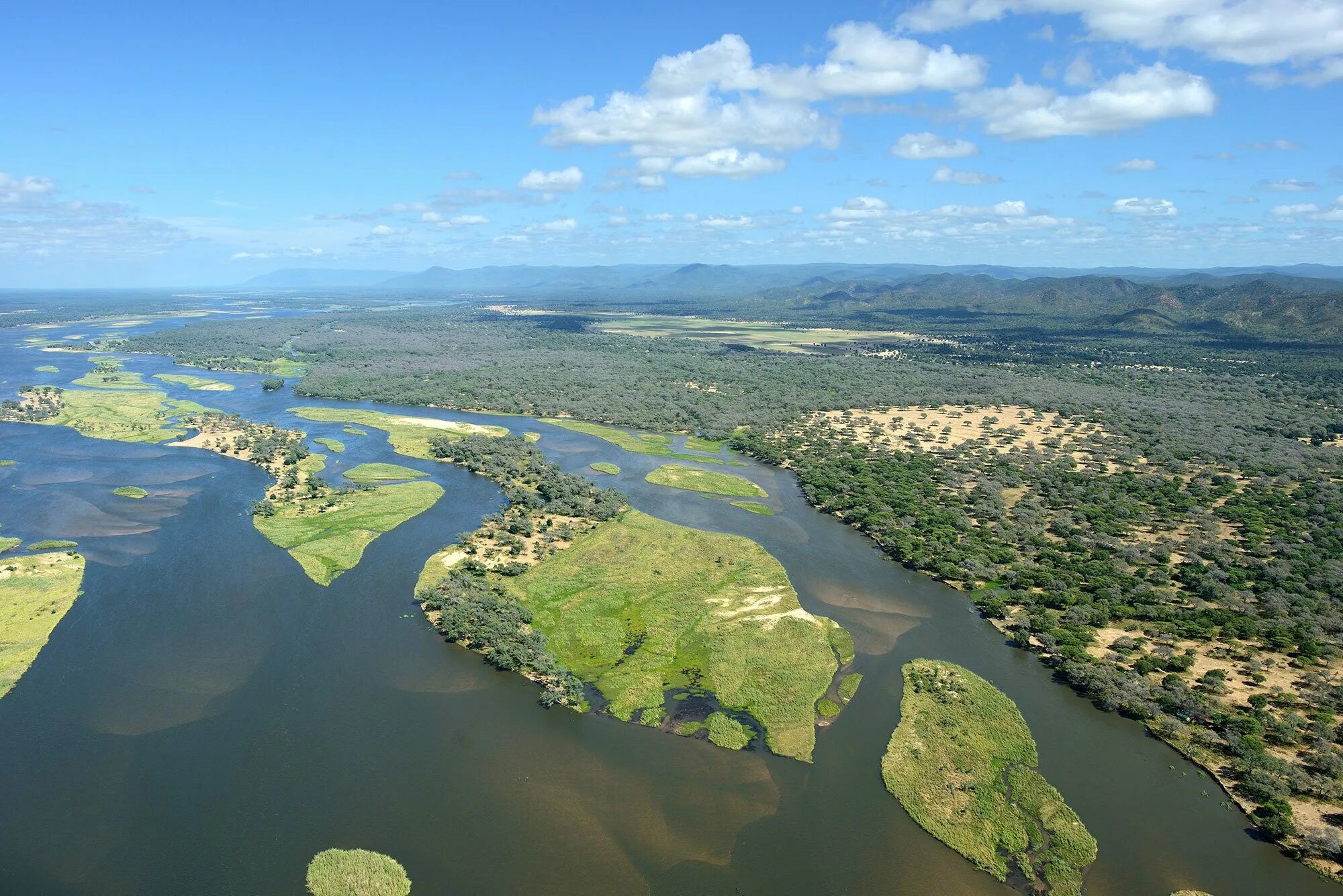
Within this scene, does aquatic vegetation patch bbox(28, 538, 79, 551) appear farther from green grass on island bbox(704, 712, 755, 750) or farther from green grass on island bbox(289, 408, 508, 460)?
green grass on island bbox(704, 712, 755, 750)

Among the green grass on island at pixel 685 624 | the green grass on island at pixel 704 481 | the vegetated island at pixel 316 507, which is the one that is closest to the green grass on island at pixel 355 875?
the green grass on island at pixel 685 624

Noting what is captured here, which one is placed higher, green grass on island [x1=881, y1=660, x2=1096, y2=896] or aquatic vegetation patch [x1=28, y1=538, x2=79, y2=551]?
aquatic vegetation patch [x1=28, y1=538, x2=79, y2=551]

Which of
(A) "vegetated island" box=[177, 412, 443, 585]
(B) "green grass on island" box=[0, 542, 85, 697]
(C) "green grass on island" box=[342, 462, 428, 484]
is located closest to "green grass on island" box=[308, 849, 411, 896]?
(B) "green grass on island" box=[0, 542, 85, 697]

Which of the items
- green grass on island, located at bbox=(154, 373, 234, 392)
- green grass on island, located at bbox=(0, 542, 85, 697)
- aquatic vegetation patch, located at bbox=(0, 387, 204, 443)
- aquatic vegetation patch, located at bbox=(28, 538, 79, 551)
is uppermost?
green grass on island, located at bbox=(154, 373, 234, 392)

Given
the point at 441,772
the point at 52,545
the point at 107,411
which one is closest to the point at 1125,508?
the point at 441,772

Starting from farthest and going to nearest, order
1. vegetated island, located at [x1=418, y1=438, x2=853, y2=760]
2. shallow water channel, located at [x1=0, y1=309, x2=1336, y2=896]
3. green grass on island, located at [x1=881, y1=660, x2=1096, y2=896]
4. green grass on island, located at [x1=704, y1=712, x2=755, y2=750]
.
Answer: vegetated island, located at [x1=418, y1=438, x2=853, y2=760], green grass on island, located at [x1=704, y1=712, x2=755, y2=750], green grass on island, located at [x1=881, y1=660, x2=1096, y2=896], shallow water channel, located at [x1=0, y1=309, x2=1336, y2=896]

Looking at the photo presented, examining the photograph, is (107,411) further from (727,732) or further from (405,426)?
(727,732)
